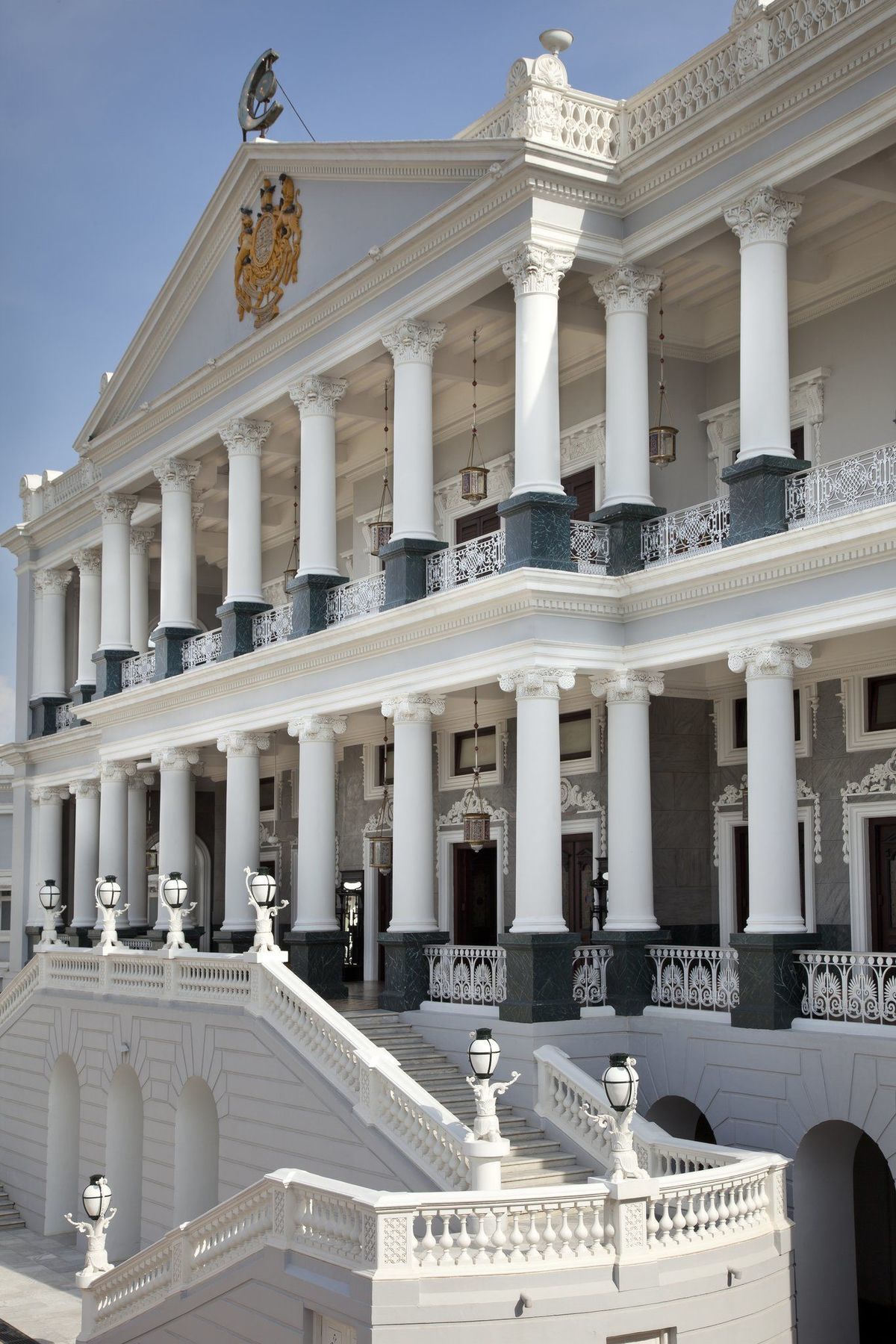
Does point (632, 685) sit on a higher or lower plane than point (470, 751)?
higher

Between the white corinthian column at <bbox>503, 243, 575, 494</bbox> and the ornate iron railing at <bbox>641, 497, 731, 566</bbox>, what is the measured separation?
125 cm

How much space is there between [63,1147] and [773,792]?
47.6 ft

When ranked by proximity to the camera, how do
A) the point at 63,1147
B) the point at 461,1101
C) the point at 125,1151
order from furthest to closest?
the point at 63,1147 < the point at 125,1151 < the point at 461,1101

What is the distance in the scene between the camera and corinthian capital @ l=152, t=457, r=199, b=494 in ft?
91.6

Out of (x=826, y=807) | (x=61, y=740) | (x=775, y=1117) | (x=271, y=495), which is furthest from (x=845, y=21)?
(x=61, y=740)

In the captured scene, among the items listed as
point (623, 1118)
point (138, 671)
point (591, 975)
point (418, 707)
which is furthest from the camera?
point (138, 671)

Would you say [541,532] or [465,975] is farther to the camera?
[465,975]

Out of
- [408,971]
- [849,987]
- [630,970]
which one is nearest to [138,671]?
[408,971]

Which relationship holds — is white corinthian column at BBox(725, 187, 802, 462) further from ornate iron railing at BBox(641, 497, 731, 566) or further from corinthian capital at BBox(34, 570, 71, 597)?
corinthian capital at BBox(34, 570, 71, 597)

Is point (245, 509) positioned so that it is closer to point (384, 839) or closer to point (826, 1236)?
point (384, 839)

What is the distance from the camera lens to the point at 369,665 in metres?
22.0

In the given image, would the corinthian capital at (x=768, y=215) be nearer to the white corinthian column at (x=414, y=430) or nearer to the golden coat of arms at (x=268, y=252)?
the white corinthian column at (x=414, y=430)

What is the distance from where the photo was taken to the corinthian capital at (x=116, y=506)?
30484 mm

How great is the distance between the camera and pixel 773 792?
56.5ft
